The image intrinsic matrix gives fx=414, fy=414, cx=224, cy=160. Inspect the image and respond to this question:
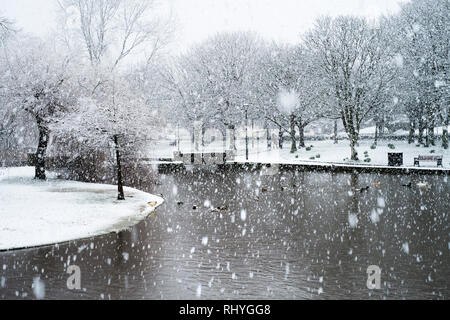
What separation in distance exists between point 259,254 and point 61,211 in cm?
834

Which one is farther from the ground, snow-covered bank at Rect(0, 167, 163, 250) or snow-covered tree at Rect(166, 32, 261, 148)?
snow-covered tree at Rect(166, 32, 261, 148)

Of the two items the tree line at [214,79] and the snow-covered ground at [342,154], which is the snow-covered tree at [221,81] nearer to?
the tree line at [214,79]

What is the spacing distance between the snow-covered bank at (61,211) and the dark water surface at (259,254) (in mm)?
769

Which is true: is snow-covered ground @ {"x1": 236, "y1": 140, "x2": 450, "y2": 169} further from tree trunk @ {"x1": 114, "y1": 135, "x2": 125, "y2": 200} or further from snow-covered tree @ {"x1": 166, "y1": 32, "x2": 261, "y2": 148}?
tree trunk @ {"x1": 114, "y1": 135, "x2": 125, "y2": 200}

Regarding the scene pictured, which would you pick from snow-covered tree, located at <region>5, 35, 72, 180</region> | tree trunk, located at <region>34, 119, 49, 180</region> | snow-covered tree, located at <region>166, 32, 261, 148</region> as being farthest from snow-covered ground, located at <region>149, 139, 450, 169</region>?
snow-covered tree, located at <region>5, 35, 72, 180</region>

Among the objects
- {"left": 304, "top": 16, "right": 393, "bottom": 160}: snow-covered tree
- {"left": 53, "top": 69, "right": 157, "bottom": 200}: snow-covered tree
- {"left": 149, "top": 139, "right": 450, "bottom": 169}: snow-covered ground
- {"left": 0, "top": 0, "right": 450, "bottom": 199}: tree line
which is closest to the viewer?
{"left": 53, "top": 69, "right": 157, "bottom": 200}: snow-covered tree

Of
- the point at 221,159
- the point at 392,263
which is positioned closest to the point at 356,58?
the point at 221,159

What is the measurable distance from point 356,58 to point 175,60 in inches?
1041

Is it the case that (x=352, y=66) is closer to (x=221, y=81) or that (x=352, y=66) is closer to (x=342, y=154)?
(x=342, y=154)

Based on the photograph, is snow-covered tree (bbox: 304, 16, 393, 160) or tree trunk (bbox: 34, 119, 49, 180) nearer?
tree trunk (bbox: 34, 119, 49, 180)

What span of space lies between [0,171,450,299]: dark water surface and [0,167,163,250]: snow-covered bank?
769 mm

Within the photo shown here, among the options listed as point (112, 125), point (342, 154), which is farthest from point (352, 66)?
point (112, 125)

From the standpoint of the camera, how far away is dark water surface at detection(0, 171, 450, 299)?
7.75m

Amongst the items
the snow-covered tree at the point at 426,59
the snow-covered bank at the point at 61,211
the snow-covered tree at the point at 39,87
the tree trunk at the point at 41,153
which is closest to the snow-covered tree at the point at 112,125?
the snow-covered bank at the point at 61,211
